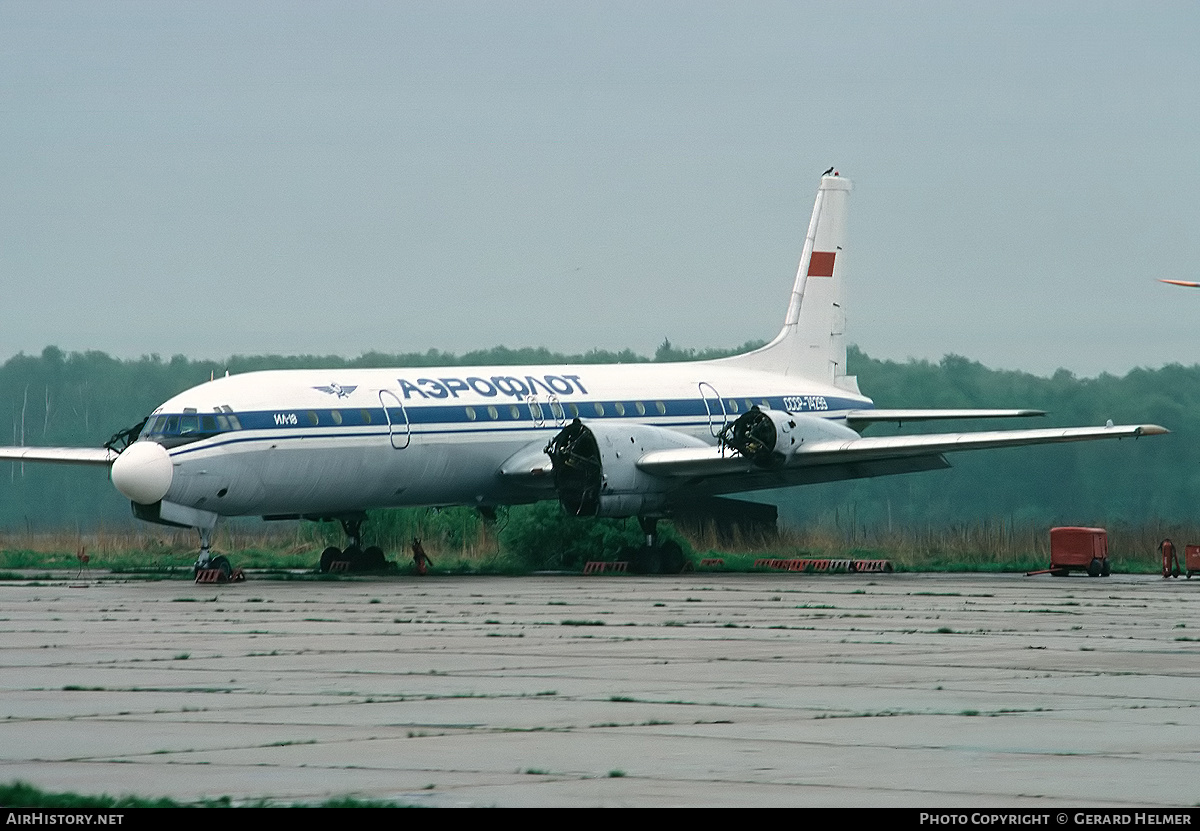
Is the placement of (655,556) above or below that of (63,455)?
below

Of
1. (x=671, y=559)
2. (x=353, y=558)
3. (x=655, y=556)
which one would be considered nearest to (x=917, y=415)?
(x=671, y=559)

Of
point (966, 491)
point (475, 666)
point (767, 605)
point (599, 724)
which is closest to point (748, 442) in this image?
point (767, 605)

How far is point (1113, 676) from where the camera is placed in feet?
50.4

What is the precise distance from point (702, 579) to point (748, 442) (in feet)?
10.5

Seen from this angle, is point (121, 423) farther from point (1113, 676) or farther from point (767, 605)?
point (1113, 676)

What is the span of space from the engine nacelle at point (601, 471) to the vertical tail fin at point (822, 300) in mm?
8916

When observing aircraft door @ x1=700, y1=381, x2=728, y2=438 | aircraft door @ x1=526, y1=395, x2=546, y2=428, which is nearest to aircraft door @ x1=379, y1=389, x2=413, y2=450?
aircraft door @ x1=526, y1=395, x2=546, y2=428

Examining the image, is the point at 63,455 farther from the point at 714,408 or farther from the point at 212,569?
the point at 714,408

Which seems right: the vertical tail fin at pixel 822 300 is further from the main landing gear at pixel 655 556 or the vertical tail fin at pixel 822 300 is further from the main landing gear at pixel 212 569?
the main landing gear at pixel 212 569

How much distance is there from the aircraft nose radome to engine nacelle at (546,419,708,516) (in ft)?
24.2

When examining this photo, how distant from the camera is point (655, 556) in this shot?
116 feet

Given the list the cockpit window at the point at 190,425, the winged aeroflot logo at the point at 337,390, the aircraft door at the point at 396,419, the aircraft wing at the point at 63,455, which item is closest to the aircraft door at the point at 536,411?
the aircraft door at the point at 396,419

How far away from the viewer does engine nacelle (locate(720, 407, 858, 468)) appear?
3450 centimetres

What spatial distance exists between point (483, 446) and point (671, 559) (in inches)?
163
